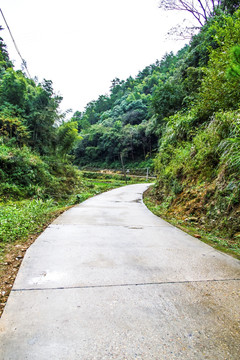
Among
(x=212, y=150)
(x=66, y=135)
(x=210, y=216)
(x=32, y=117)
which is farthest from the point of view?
(x=66, y=135)

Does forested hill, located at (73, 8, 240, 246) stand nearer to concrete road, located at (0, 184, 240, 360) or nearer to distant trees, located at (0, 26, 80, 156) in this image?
concrete road, located at (0, 184, 240, 360)

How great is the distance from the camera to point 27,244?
2.62 m

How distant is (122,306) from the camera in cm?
→ 133

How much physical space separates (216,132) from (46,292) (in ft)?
15.5

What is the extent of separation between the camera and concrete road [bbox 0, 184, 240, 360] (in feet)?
3.25

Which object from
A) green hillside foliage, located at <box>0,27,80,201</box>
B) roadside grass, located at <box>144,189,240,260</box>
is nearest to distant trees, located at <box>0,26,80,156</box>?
green hillside foliage, located at <box>0,27,80,201</box>

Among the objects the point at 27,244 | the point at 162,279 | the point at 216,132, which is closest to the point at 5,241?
the point at 27,244

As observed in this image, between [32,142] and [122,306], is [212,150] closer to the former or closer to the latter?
[122,306]

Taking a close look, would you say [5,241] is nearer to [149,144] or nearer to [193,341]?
[193,341]

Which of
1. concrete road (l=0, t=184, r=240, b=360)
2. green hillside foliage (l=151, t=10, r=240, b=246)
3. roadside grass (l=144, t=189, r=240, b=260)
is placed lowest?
roadside grass (l=144, t=189, r=240, b=260)

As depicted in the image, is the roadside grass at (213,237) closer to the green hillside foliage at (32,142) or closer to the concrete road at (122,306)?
the concrete road at (122,306)

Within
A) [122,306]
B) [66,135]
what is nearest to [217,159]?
[122,306]

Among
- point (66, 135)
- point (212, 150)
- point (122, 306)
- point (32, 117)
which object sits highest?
point (32, 117)

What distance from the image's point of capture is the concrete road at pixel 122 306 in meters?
0.99
